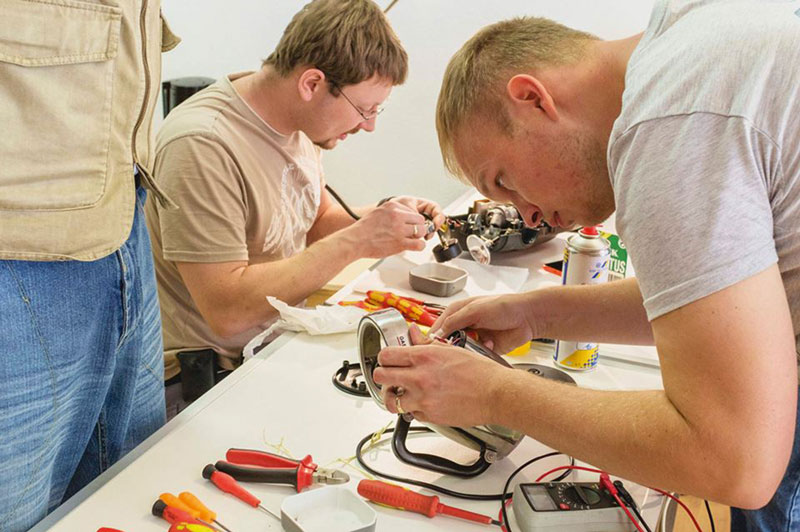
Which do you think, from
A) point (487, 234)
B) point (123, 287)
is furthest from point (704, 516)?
point (123, 287)

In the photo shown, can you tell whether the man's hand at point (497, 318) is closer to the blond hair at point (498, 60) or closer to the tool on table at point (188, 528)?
the blond hair at point (498, 60)

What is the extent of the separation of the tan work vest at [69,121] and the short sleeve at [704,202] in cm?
66

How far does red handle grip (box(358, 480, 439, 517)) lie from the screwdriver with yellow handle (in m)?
0.18

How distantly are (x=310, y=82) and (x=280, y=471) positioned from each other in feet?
3.42

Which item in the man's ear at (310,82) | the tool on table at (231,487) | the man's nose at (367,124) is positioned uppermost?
the man's ear at (310,82)

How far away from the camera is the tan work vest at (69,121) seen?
0.85 m

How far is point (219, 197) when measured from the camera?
1.53 m

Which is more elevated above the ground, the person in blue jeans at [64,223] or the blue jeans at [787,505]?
the person in blue jeans at [64,223]

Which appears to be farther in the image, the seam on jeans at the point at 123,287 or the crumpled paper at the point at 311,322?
the crumpled paper at the point at 311,322

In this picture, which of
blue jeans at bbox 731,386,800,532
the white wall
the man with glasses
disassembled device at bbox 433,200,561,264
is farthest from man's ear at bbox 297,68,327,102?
the white wall

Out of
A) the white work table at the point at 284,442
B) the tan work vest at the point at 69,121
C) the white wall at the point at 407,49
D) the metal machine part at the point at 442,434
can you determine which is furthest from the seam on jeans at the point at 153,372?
the white wall at the point at 407,49

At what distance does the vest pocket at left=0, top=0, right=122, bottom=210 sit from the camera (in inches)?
33.4

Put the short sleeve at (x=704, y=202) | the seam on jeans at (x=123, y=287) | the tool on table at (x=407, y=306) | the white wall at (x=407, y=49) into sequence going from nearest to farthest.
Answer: the short sleeve at (x=704, y=202), the seam on jeans at (x=123, y=287), the tool on table at (x=407, y=306), the white wall at (x=407, y=49)

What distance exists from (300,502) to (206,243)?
2.54 ft
